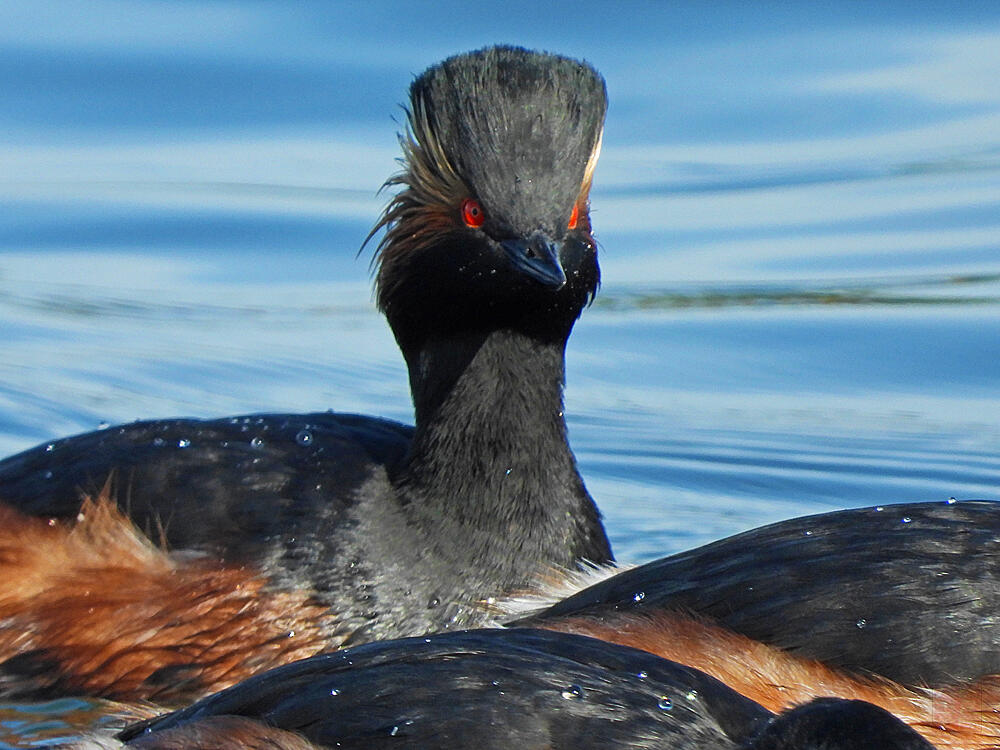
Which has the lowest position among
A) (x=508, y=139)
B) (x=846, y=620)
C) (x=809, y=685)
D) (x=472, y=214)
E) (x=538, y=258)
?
(x=809, y=685)

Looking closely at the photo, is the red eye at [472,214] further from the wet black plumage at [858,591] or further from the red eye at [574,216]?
the wet black plumage at [858,591]

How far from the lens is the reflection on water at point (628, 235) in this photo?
9.16 metres

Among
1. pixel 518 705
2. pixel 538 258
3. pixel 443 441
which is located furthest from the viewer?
pixel 443 441

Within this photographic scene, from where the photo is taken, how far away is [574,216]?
21.4 feet

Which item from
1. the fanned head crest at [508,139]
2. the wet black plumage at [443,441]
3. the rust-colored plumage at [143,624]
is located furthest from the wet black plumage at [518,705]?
the fanned head crest at [508,139]

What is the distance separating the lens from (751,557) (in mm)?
5246

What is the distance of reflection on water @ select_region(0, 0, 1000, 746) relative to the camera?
9164mm

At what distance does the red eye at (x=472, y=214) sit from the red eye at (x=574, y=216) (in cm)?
27

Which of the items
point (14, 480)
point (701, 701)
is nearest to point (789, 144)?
point (14, 480)

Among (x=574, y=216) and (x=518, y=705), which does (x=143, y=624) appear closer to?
(x=574, y=216)

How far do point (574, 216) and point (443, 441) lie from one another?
824 mm

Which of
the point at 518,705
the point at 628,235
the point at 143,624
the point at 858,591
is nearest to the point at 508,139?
the point at 143,624

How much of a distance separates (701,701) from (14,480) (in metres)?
2.98

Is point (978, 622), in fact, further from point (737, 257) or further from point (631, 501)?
point (737, 257)
